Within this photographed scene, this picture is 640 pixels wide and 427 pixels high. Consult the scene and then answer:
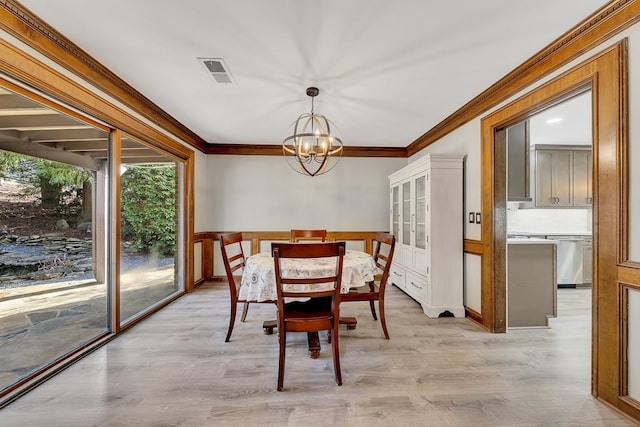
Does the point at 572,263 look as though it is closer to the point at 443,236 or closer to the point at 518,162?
the point at 518,162

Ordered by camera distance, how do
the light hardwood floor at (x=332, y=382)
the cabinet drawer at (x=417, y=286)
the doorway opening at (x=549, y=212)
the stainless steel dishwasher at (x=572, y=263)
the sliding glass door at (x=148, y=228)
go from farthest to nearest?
the stainless steel dishwasher at (x=572, y=263)
the cabinet drawer at (x=417, y=286)
the sliding glass door at (x=148, y=228)
the doorway opening at (x=549, y=212)
the light hardwood floor at (x=332, y=382)

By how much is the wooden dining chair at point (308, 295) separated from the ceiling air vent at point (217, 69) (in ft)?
5.18

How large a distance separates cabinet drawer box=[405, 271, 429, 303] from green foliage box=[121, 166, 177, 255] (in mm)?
3398

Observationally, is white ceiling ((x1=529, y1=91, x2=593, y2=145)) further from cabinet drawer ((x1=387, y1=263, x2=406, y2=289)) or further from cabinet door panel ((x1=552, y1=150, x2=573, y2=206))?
cabinet drawer ((x1=387, y1=263, x2=406, y2=289))

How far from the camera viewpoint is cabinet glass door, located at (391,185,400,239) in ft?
14.3

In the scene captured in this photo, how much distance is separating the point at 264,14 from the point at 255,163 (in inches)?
131

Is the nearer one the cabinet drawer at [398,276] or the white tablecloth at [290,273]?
the white tablecloth at [290,273]

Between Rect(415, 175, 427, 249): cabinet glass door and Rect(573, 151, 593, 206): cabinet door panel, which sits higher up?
Rect(573, 151, 593, 206): cabinet door panel

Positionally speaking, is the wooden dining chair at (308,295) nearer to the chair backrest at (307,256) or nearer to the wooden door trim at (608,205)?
the chair backrest at (307,256)

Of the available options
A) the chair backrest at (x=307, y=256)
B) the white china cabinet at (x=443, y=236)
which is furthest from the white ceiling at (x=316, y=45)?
the chair backrest at (x=307, y=256)

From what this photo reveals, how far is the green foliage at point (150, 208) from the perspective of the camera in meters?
3.14

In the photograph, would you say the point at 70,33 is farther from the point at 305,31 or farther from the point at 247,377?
the point at 247,377

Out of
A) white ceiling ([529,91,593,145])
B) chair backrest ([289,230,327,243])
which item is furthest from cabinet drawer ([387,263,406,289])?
white ceiling ([529,91,593,145])

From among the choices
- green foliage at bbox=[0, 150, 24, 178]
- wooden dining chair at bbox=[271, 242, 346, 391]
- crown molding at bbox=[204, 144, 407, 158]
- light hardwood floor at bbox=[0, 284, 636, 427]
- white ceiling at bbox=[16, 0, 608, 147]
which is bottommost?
light hardwood floor at bbox=[0, 284, 636, 427]
